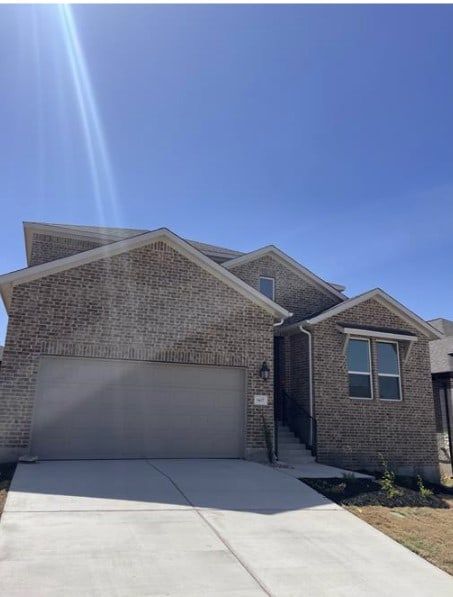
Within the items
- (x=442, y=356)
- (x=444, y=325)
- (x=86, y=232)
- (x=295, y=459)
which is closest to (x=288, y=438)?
(x=295, y=459)

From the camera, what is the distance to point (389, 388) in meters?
14.1

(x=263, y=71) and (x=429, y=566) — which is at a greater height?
(x=263, y=71)

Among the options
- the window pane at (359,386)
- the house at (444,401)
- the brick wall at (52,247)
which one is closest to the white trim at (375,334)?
the window pane at (359,386)

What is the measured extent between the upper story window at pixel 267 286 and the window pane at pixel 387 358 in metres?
3.93

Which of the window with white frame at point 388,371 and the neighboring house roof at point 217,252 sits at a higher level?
the neighboring house roof at point 217,252

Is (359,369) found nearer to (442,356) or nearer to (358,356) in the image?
(358,356)

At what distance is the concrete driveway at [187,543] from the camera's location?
14.3 feet

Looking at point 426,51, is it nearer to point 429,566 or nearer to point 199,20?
point 199,20

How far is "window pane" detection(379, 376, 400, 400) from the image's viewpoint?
1391 centimetres

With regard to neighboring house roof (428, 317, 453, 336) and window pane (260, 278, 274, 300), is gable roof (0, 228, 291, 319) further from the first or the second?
neighboring house roof (428, 317, 453, 336)

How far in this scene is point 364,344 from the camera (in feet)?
46.4

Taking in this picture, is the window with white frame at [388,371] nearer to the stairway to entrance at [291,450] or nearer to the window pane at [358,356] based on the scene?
the window pane at [358,356]

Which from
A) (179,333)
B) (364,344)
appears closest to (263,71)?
(179,333)

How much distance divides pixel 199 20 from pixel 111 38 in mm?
1585
